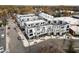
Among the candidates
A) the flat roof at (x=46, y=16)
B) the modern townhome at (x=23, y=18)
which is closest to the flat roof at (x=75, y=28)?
the flat roof at (x=46, y=16)

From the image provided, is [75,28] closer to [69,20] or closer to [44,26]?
[69,20]

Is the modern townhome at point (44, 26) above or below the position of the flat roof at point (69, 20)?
below

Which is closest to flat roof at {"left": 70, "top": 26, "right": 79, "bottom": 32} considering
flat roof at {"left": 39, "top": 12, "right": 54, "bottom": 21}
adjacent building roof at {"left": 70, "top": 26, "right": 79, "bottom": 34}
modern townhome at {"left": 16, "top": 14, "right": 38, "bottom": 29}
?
adjacent building roof at {"left": 70, "top": 26, "right": 79, "bottom": 34}

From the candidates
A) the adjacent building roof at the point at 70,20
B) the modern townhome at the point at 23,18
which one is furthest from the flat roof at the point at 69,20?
the modern townhome at the point at 23,18

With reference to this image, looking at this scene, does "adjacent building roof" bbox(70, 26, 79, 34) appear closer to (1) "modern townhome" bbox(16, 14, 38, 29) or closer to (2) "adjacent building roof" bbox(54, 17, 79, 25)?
(2) "adjacent building roof" bbox(54, 17, 79, 25)

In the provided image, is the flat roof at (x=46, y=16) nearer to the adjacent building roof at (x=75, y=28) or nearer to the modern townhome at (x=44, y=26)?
the modern townhome at (x=44, y=26)

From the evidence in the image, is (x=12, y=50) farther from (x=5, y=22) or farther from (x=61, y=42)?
(x=61, y=42)

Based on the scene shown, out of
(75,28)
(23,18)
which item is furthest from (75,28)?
(23,18)

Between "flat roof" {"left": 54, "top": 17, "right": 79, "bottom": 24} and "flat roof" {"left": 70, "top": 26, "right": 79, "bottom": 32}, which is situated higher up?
"flat roof" {"left": 54, "top": 17, "right": 79, "bottom": 24}

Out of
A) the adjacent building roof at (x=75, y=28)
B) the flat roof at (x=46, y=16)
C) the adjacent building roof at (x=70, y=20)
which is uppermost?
the flat roof at (x=46, y=16)
